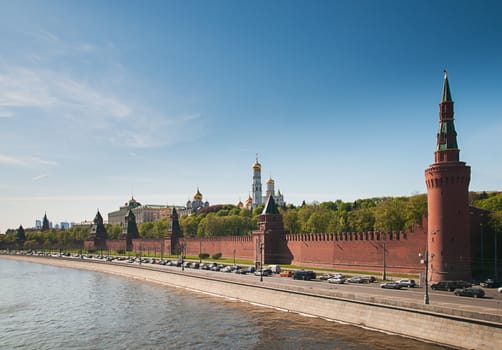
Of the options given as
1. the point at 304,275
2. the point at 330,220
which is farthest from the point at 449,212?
the point at 330,220

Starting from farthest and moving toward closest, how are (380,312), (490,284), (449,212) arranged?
(449,212), (490,284), (380,312)

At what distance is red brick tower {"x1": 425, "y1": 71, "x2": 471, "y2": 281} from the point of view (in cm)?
4288

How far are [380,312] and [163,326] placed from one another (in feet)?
49.7

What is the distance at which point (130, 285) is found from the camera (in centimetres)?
6431

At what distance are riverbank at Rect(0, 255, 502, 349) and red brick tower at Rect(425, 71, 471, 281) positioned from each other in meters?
12.4

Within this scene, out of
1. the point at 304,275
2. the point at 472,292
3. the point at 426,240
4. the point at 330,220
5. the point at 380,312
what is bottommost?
the point at 380,312

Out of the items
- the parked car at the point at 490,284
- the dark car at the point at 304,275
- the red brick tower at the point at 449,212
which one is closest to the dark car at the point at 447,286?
the parked car at the point at 490,284

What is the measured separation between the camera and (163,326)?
3581 cm

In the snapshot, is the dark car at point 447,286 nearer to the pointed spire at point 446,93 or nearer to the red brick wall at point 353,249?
the red brick wall at point 353,249

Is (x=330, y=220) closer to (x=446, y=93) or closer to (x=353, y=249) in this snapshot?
(x=353, y=249)

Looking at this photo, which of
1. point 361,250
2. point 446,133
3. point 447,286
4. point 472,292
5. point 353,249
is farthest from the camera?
point 353,249

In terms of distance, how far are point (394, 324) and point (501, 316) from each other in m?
7.00

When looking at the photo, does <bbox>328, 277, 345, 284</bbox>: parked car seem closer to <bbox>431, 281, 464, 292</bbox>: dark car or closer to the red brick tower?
the red brick tower

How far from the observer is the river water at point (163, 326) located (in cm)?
2989
